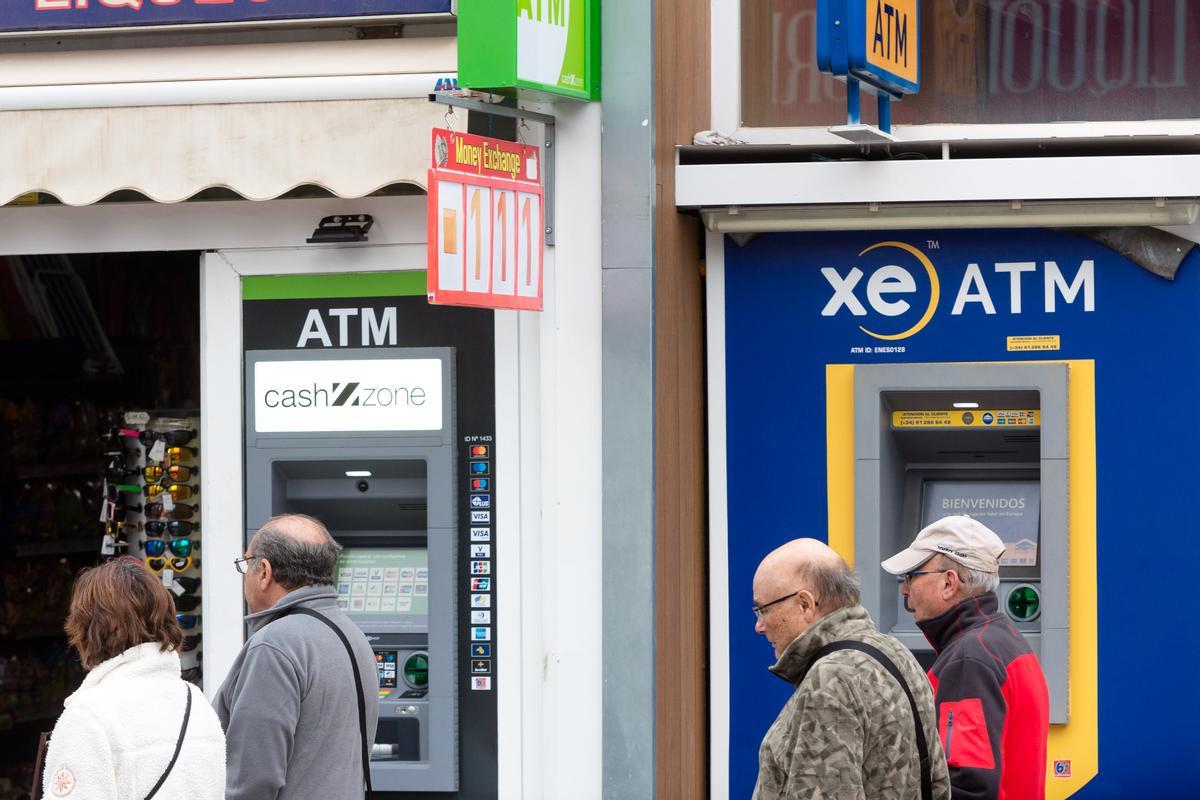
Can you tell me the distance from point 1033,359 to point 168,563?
328 cm

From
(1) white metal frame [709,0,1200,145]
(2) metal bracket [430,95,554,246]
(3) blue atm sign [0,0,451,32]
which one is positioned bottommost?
(2) metal bracket [430,95,554,246]

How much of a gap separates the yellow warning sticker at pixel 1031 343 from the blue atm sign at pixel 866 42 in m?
0.96

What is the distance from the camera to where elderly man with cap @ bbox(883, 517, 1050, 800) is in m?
4.03

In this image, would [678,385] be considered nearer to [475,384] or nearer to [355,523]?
[475,384]

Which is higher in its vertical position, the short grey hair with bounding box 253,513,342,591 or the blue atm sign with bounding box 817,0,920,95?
the blue atm sign with bounding box 817,0,920,95

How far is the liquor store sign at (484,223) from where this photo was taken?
5094 mm

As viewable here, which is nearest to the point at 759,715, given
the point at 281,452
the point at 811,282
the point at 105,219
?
the point at 811,282

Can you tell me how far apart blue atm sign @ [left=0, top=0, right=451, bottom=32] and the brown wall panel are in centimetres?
84

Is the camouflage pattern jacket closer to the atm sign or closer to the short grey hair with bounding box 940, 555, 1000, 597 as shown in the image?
the short grey hair with bounding box 940, 555, 1000, 597

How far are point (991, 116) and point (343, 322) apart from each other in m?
2.40

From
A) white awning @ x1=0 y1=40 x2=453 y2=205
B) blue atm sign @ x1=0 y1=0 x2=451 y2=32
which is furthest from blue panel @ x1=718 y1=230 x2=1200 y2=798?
blue atm sign @ x1=0 y1=0 x2=451 y2=32

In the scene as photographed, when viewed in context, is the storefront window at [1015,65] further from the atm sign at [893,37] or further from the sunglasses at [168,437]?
the sunglasses at [168,437]

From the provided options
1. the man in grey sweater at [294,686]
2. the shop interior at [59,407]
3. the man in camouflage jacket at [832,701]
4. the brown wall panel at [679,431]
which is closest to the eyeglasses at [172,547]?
the shop interior at [59,407]

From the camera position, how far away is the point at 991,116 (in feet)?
20.2
